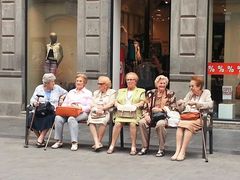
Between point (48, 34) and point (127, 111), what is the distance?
5.63 metres

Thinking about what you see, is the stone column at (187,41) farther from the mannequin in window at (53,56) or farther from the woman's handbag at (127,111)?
the woman's handbag at (127,111)

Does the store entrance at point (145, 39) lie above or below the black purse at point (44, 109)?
above

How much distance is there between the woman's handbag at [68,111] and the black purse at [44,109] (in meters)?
0.22

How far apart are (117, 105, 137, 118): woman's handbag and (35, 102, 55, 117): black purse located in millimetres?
1309

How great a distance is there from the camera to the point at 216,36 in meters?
11.9

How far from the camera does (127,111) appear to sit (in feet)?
28.2

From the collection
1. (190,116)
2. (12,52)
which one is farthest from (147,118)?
(12,52)

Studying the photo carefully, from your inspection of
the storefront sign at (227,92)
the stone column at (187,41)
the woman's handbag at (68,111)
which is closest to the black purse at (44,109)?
the woman's handbag at (68,111)

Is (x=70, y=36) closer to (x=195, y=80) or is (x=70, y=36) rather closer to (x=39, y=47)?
(x=39, y=47)

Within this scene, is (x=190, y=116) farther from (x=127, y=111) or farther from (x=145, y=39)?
(x=145, y=39)

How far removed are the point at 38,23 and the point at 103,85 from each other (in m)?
5.25

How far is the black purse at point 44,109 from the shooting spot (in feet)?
29.9

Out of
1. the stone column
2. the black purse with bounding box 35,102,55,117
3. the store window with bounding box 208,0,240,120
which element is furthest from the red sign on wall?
the black purse with bounding box 35,102,55,117

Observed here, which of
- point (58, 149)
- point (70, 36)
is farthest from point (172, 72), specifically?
point (58, 149)
